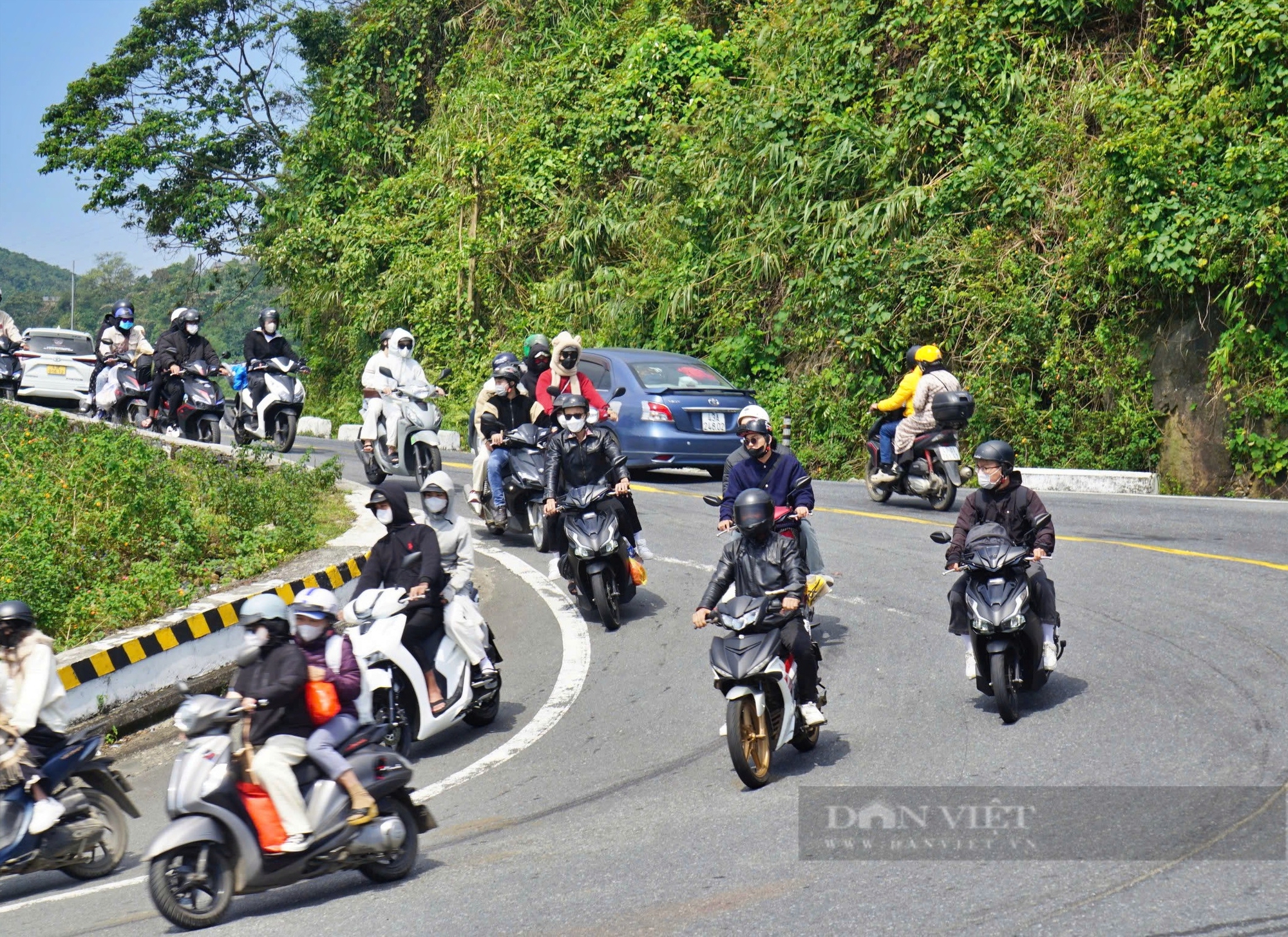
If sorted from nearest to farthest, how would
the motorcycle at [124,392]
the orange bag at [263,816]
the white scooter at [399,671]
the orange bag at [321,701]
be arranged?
the orange bag at [263,816] < the orange bag at [321,701] < the white scooter at [399,671] < the motorcycle at [124,392]

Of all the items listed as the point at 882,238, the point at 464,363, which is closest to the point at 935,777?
the point at 882,238

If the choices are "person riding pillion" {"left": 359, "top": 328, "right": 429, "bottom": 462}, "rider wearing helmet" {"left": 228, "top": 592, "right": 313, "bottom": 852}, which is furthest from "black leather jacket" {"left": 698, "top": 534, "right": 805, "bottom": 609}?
"person riding pillion" {"left": 359, "top": 328, "right": 429, "bottom": 462}

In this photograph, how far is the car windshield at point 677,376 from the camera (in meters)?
19.4

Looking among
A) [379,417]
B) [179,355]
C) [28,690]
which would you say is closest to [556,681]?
[28,690]

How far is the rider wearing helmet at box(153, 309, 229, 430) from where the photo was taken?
64.3 ft

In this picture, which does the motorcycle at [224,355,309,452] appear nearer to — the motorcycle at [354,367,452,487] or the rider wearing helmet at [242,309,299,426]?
the rider wearing helmet at [242,309,299,426]

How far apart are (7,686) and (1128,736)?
6.03 metres

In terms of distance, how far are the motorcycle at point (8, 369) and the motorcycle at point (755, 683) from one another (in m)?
23.5

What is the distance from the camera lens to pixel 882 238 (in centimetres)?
2247

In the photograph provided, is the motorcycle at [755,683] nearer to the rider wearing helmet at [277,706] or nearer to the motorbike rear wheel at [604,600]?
the rider wearing helmet at [277,706]

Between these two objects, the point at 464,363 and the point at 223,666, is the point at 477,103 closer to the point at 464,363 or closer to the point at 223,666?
the point at 464,363

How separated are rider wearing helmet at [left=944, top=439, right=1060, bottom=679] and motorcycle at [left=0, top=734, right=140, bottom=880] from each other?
4803mm

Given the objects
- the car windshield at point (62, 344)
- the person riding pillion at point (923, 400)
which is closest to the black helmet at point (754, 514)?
the person riding pillion at point (923, 400)

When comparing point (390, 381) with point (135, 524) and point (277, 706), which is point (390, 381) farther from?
point (277, 706)
